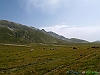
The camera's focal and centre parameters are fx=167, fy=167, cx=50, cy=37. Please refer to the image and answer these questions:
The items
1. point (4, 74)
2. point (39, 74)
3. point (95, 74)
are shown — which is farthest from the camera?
point (4, 74)

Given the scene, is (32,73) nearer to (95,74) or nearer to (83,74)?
(83,74)

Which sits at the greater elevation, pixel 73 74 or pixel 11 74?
pixel 73 74

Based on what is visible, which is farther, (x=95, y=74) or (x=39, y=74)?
(x=39, y=74)

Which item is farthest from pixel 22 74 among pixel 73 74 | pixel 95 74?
pixel 95 74

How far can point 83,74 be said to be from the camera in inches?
899

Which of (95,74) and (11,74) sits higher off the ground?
(95,74)

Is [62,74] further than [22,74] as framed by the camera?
No

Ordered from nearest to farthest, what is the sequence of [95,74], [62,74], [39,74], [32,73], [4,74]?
[95,74] → [62,74] → [39,74] → [32,73] → [4,74]

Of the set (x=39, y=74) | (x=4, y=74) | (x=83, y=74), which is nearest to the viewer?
(x=83, y=74)

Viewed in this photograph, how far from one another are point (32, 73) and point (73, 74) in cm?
1315

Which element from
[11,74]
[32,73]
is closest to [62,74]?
[32,73]

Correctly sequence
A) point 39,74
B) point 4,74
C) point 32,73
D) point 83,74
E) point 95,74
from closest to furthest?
1. point 95,74
2. point 83,74
3. point 39,74
4. point 32,73
5. point 4,74

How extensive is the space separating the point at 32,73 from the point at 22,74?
2.05 metres

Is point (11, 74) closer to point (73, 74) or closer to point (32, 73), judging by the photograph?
point (32, 73)
